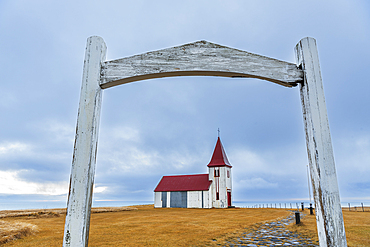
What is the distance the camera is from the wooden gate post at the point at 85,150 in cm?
209

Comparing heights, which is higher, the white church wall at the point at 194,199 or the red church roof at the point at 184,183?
the red church roof at the point at 184,183

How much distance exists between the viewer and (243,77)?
103 inches

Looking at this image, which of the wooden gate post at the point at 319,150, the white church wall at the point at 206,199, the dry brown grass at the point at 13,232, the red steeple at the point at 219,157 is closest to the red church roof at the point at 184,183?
the white church wall at the point at 206,199

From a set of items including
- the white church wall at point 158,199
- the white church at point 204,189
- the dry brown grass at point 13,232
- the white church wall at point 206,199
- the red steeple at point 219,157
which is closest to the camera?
the dry brown grass at point 13,232

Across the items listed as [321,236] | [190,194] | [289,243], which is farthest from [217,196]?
[321,236]

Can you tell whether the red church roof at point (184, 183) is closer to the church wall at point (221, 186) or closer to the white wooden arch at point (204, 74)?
the church wall at point (221, 186)

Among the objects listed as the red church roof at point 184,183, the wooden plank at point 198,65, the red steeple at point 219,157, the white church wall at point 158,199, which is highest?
the red steeple at point 219,157

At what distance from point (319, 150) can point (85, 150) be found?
7.40 ft

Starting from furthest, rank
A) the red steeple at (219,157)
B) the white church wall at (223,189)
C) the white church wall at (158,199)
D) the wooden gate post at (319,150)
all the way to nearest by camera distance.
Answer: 1. the white church wall at (158,199)
2. the red steeple at (219,157)
3. the white church wall at (223,189)
4. the wooden gate post at (319,150)

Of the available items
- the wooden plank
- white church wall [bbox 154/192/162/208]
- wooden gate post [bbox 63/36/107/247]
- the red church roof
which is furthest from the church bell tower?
wooden gate post [bbox 63/36/107/247]

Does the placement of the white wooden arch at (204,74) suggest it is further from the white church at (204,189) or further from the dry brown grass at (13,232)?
the white church at (204,189)

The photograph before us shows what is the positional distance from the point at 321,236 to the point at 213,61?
2007 mm

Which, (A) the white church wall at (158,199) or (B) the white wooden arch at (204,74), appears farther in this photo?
(A) the white church wall at (158,199)

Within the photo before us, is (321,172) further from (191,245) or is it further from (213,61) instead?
(191,245)
